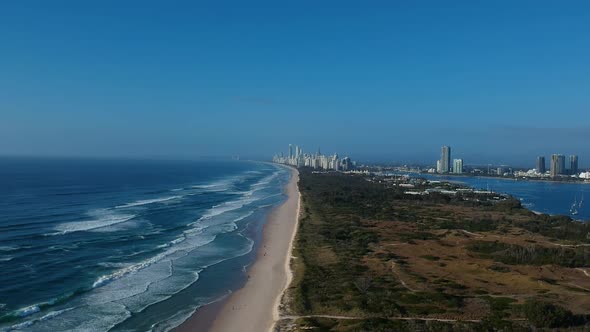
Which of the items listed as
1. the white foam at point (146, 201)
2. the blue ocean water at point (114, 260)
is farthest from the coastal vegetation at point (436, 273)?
the white foam at point (146, 201)

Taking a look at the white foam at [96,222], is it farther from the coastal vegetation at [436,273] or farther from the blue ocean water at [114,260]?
the coastal vegetation at [436,273]

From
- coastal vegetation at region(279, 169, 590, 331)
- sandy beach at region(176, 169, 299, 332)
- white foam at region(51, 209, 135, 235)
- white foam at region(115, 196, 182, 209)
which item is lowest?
sandy beach at region(176, 169, 299, 332)

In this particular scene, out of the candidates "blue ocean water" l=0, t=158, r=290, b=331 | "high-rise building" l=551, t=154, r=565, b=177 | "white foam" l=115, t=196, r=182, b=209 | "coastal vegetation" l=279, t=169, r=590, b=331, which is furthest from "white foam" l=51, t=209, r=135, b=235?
"high-rise building" l=551, t=154, r=565, b=177

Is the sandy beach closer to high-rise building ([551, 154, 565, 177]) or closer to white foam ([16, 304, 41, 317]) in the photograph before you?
white foam ([16, 304, 41, 317])

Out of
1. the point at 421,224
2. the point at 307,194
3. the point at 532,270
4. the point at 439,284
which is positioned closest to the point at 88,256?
the point at 439,284

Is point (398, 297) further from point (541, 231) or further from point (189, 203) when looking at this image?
point (189, 203)

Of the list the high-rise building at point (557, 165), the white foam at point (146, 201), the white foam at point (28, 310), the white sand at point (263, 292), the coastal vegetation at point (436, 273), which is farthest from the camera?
the high-rise building at point (557, 165)
